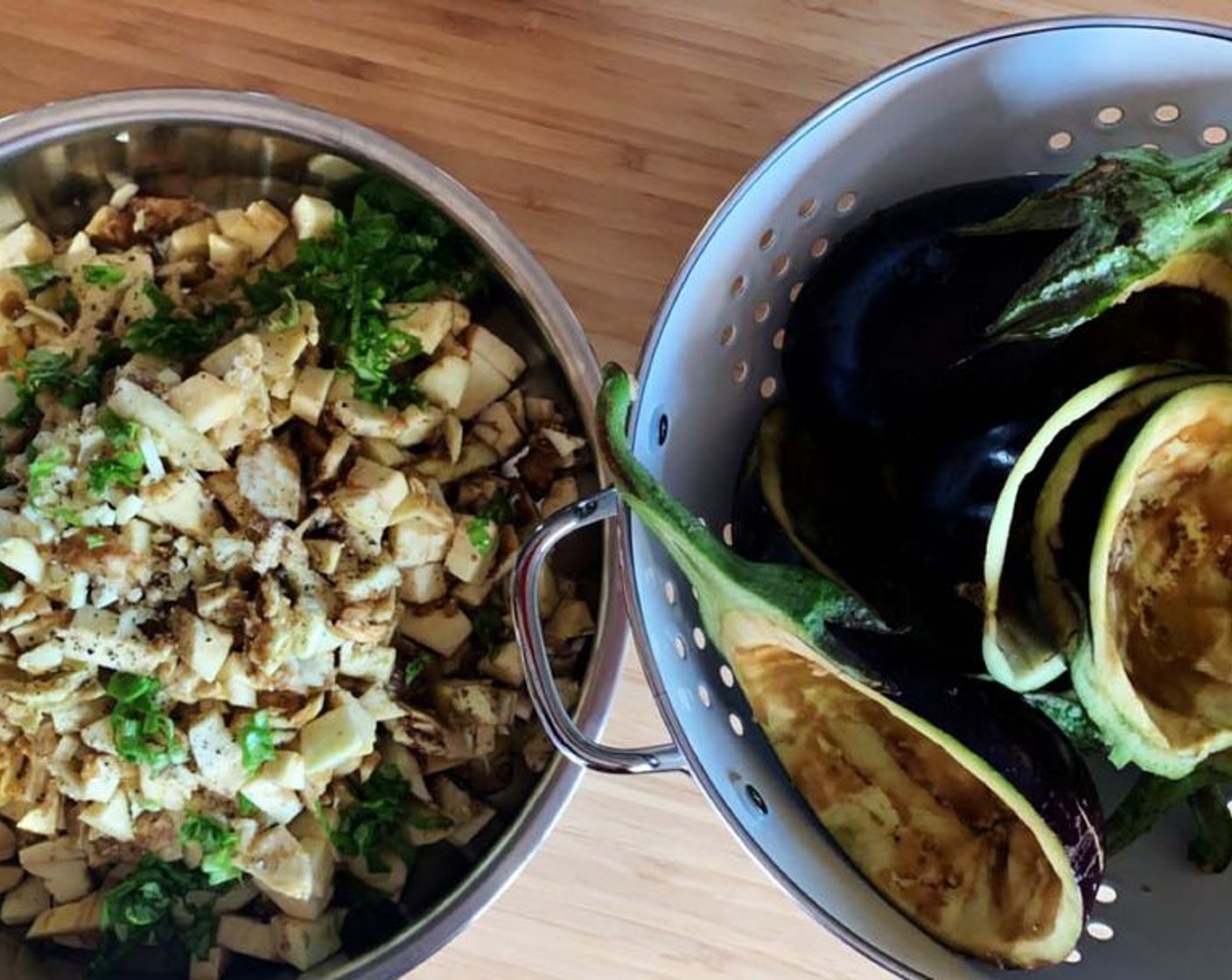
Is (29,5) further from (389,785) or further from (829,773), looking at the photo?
(829,773)

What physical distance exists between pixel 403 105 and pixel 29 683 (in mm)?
329

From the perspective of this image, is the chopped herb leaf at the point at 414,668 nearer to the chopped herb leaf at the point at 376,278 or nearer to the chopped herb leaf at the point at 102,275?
the chopped herb leaf at the point at 376,278

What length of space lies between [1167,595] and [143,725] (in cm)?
44

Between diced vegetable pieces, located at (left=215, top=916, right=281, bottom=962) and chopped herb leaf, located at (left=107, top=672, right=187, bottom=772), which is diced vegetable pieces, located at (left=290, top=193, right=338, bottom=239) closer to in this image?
chopped herb leaf, located at (left=107, top=672, right=187, bottom=772)

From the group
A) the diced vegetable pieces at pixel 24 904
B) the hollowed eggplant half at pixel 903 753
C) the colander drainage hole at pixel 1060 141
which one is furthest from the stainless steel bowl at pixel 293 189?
the colander drainage hole at pixel 1060 141

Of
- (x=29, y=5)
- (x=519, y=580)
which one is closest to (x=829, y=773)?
(x=519, y=580)

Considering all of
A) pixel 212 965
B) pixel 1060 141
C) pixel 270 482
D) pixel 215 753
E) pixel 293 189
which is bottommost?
pixel 212 965

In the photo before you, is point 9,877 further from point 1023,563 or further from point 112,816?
point 1023,563

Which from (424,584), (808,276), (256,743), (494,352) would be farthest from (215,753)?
(808,276)

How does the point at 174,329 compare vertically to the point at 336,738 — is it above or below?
above

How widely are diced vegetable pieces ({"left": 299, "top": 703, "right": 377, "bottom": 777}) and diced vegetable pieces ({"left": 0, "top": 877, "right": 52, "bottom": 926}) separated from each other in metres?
0.16

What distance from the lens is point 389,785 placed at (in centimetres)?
67

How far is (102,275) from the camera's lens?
0.65 metres

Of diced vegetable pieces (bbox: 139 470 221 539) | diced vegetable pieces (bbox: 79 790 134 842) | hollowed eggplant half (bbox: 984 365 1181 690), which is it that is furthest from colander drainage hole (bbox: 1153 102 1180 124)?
diced vegetable pieces (bbox: 79 790 134 842)
